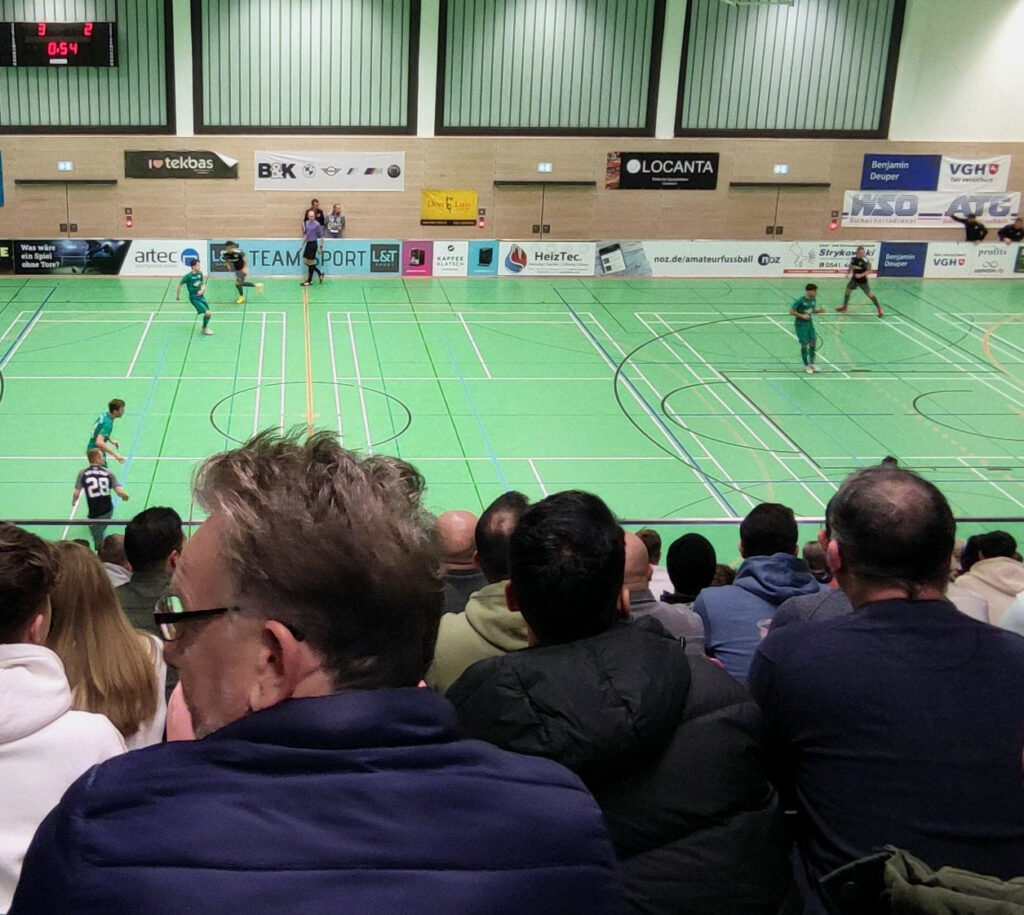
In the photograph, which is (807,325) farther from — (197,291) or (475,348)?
(197,291)

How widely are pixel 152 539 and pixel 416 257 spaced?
2249 centimetres

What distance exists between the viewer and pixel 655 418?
1945cm

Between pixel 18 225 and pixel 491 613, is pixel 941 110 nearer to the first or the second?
pixel 18 225

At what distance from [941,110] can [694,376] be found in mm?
13492

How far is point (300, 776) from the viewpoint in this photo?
5.16ft

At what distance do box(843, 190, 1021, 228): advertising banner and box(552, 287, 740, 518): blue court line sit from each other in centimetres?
834

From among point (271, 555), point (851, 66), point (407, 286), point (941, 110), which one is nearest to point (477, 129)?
point (407, 286)

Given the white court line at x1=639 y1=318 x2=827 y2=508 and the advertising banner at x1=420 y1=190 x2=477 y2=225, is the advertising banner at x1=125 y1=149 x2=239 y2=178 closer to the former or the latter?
the advertising banner at x1=420 y1=190 x2=477 y2=225

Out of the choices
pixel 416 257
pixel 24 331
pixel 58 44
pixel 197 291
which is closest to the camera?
pixel 197 291

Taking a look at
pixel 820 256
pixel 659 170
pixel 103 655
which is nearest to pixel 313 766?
pixel 103 655

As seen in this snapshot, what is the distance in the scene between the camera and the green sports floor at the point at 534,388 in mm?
16625

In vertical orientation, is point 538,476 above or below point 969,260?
below

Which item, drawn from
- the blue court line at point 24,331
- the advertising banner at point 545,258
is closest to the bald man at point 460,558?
the blue court line at point 24,331

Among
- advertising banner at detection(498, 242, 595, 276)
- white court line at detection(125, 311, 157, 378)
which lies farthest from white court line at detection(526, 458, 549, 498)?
advertising banner at detection(498, 242, 595, 276)
